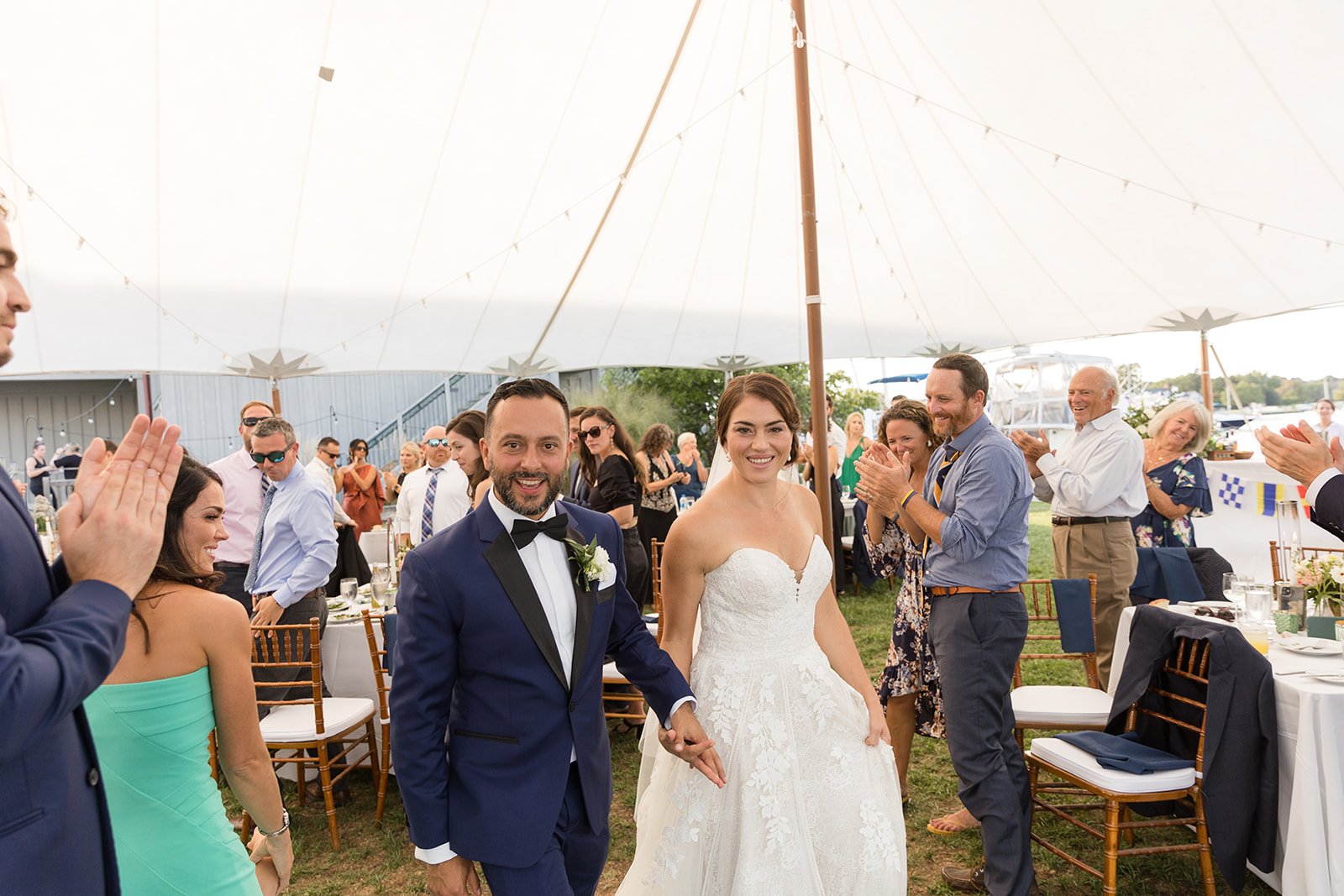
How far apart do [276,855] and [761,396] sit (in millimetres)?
1679

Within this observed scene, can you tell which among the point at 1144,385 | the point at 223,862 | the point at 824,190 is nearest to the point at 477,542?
the point at 223,862

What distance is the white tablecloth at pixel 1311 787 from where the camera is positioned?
252 centimetres

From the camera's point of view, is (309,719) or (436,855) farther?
(309,719)

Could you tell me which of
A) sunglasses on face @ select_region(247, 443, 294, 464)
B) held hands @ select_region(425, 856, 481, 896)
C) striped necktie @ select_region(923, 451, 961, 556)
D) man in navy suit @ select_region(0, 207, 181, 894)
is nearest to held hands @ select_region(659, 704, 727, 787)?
held hands @ select_region(425, 856, 481, 896)

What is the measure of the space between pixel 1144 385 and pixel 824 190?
15.1 m

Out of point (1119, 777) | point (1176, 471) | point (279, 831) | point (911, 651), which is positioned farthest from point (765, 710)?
point (1176, 471)

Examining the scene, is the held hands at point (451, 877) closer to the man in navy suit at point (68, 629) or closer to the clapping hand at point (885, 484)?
the man in navy suit at point (68, 629)

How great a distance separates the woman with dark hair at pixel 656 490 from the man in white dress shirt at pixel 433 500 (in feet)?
5.00

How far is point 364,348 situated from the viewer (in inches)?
337

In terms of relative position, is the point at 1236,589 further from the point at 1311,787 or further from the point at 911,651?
the point at 911,651

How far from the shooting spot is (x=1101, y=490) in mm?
4375

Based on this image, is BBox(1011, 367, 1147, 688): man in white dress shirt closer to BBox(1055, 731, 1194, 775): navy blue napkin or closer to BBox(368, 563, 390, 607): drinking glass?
BBox(1055, 731, 1194, 775): navy blue napkin

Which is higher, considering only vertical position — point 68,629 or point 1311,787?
point 68,629

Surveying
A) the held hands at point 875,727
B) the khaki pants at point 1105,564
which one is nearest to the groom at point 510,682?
the held hands at point 875,727
